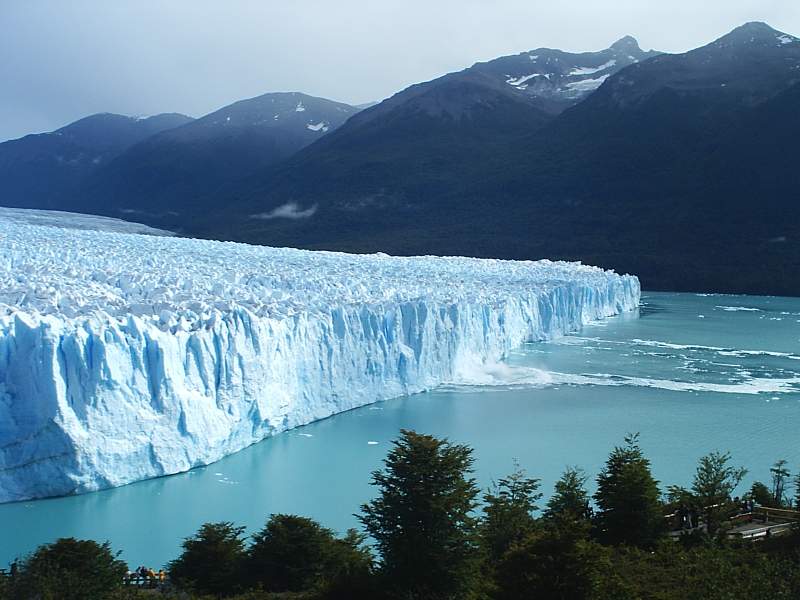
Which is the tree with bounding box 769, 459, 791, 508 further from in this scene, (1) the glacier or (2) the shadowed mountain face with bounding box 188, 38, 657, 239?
(2) the shadowed mountain face with bounding box 188, 38, 657, 239

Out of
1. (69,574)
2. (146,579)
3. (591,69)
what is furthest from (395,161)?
(69,574)

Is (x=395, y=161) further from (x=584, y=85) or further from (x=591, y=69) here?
(x=591, y=69)

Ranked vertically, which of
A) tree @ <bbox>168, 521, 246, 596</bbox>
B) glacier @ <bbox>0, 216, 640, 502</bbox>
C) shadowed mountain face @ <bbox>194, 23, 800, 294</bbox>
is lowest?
tree @ <bbox>168, 521, 246, 596</bbox>

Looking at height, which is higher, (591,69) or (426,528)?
(591,69)

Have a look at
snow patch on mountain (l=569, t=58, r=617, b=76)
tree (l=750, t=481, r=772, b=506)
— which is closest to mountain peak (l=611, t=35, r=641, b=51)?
snow patch on mountain (l=569, t=58, r=617, b=76)

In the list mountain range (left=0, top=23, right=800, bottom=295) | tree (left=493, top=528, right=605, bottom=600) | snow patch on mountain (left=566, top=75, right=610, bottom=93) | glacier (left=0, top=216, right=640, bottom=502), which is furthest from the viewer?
snow patch on mountain (left=566, top=75, right=610, bottom=93)

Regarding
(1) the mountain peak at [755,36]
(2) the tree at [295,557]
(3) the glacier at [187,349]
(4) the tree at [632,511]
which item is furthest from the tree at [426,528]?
(1) the mountain peak at [755,36]
